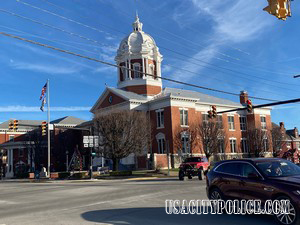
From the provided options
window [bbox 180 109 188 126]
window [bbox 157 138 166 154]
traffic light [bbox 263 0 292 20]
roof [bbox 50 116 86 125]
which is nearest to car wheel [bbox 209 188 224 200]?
traffic light [bbox 263 0 292 20]

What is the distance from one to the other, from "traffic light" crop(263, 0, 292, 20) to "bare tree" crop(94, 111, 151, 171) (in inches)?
1154

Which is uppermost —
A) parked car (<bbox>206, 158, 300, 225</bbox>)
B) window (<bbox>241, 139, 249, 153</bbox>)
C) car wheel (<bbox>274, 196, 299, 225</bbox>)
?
window (<bbox>241, 139, 249, 153</bbox>)

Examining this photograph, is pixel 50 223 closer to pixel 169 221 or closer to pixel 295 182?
pixel 169 221

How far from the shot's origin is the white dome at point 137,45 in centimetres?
5729

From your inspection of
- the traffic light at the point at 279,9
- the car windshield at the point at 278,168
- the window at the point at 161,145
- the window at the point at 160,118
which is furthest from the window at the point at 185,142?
the car windshield at the point at 278,168

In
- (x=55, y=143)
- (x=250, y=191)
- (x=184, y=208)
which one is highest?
(x=55, y=143)

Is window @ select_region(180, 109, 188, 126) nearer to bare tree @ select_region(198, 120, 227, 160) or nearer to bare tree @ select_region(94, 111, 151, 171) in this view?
bare tree @ select_region(198, 120, 227, 160)

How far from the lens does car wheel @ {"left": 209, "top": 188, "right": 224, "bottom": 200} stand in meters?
10.1

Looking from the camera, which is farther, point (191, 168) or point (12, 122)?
point (12, 122)

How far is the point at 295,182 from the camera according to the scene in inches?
309

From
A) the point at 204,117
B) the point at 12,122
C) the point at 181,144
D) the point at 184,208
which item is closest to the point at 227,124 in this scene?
the point at 204,117

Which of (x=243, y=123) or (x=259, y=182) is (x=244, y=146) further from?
(x=259, y=182)

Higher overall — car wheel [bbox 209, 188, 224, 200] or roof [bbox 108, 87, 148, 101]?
roof [bbox 108, 87, 148, 101]

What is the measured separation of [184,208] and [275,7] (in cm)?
680
